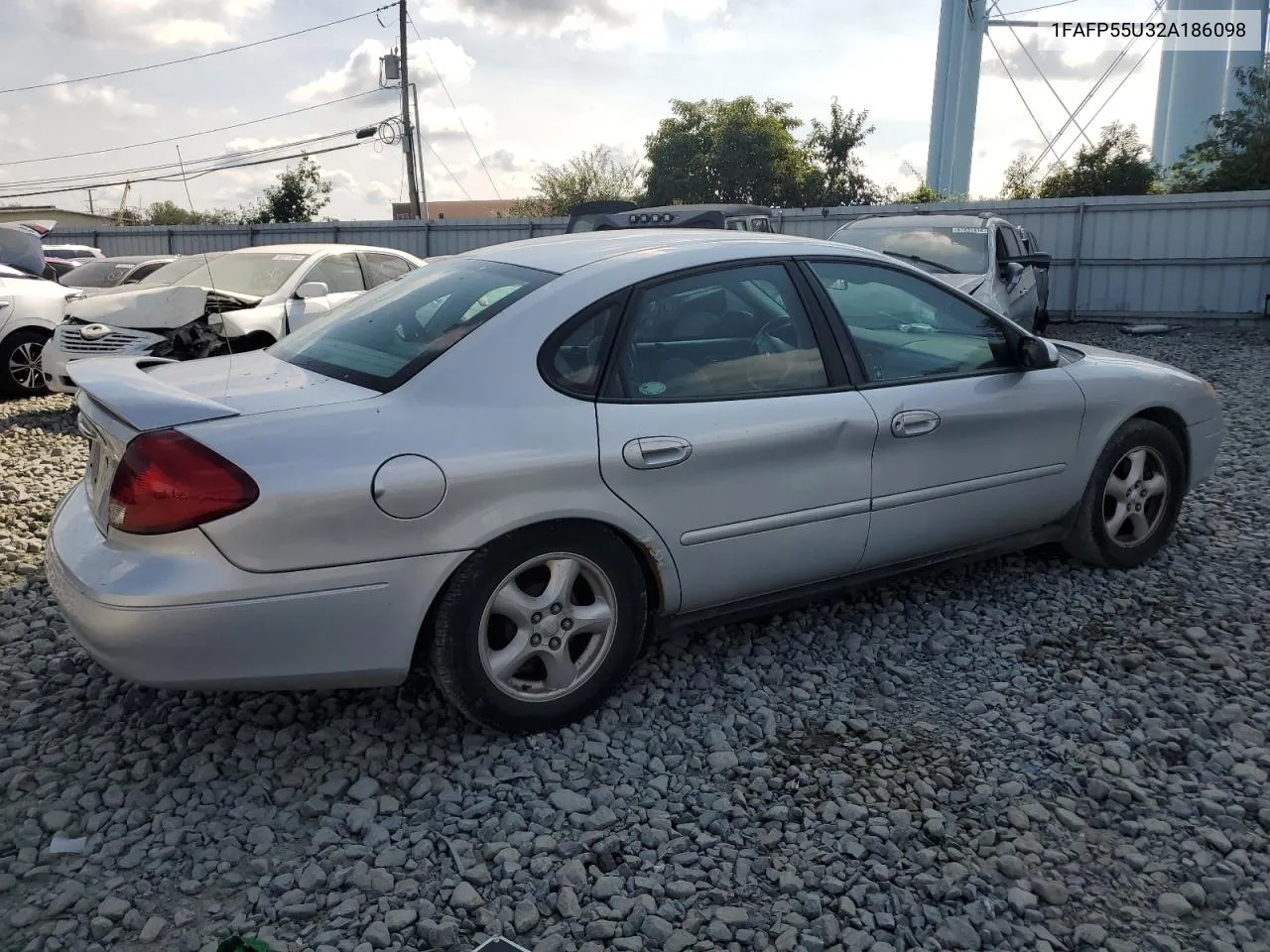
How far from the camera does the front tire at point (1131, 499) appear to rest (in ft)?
14.4

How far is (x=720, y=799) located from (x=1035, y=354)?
223cm

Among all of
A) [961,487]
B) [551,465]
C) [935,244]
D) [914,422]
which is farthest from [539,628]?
[935,244]

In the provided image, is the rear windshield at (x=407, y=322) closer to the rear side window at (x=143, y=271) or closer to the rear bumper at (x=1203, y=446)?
the rear bumper at (x=1203, y=446)

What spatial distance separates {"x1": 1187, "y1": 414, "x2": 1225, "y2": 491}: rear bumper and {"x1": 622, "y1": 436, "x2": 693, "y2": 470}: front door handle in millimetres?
2757

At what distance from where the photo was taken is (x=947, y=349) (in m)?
3.96

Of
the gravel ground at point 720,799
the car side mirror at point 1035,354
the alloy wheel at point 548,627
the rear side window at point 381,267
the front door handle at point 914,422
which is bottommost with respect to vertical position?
the gravel ground at point 720,799

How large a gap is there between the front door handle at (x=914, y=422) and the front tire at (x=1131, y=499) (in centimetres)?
107

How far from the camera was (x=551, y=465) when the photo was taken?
297cm

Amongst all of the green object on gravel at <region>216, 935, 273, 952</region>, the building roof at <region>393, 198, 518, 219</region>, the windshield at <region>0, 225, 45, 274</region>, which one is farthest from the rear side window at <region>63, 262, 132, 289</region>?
the building roof at <region>393, 198, 518, 219</region>

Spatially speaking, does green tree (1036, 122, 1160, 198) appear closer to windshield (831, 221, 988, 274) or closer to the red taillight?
windshield (831, 221, 988, 274)

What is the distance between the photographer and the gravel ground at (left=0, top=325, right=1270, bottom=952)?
2.43 meters

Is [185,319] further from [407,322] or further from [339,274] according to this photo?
[407,322]

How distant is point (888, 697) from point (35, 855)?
2.58 m

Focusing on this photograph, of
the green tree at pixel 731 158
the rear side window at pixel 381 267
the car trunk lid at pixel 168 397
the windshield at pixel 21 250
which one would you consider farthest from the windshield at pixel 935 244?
the green tree at pixel 731 158
